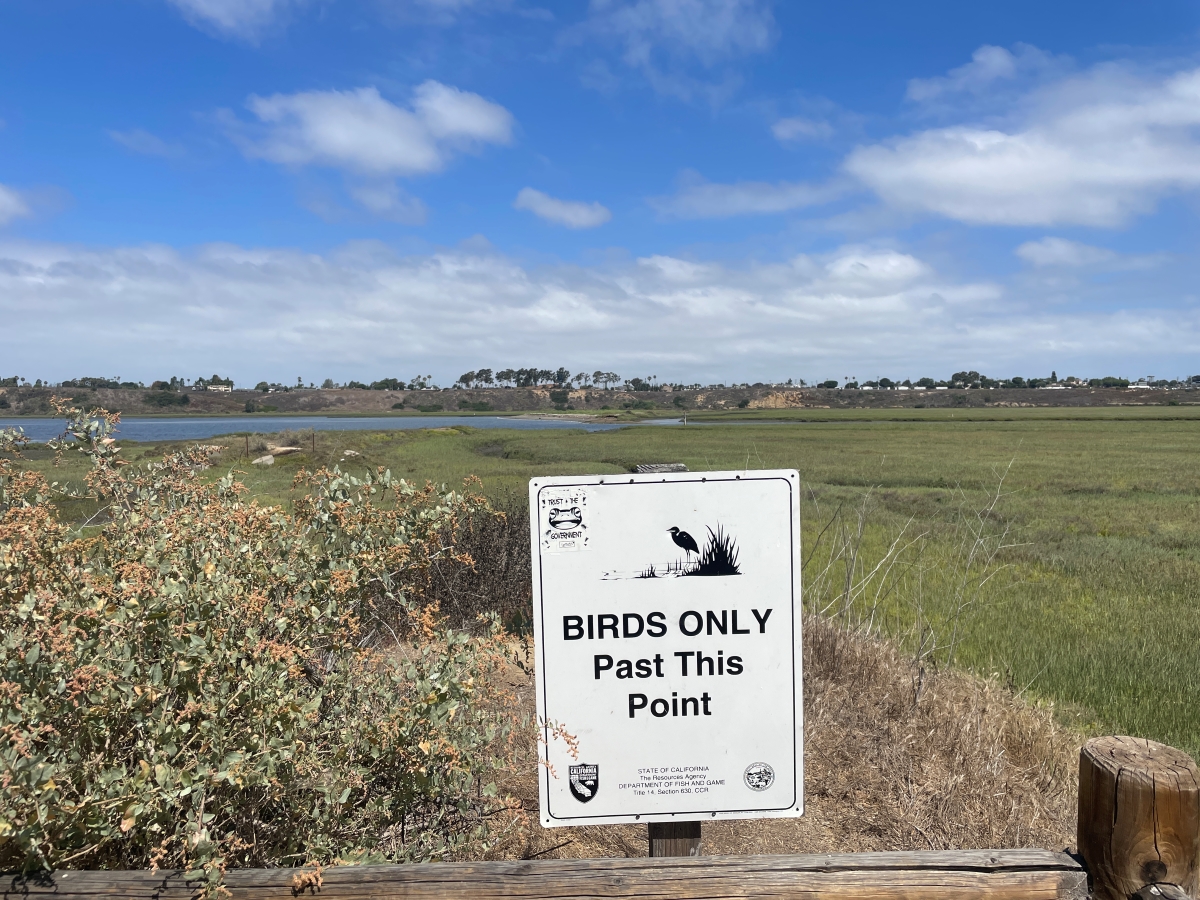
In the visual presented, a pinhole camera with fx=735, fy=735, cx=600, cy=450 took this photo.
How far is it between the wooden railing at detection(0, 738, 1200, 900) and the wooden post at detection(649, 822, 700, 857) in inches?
24.1

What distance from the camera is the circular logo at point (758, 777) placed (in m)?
2.71

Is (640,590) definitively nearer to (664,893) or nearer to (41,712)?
(664,893)

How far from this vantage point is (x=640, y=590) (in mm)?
2713

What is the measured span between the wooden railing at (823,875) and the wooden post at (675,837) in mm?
613

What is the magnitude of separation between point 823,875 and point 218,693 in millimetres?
1922

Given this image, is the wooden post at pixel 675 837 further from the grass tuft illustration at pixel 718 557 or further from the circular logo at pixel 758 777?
the grass tuft illustration at pixel 718 557

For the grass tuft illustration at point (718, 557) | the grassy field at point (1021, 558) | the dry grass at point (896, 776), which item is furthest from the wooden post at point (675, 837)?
the grassy field at point (1021, 558)

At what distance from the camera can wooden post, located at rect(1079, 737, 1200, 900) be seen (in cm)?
199

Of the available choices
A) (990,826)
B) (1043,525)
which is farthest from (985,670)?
(1043,525)

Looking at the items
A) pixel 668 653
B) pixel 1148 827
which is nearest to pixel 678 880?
pixel 668 653

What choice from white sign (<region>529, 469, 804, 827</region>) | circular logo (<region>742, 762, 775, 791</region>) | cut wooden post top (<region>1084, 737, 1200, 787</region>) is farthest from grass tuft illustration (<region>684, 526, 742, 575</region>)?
cut wooden post top (<region>1084, 737, 1200, 787</region>)

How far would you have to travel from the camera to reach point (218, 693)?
7.66 ft

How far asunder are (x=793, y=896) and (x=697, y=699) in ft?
2.39

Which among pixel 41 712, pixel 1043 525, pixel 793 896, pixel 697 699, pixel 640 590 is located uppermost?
pixel 640 590
